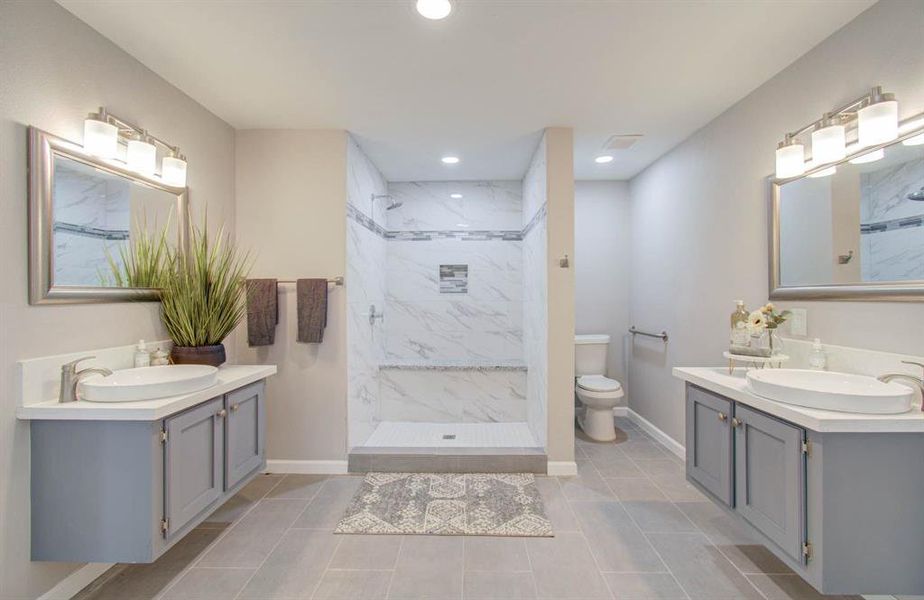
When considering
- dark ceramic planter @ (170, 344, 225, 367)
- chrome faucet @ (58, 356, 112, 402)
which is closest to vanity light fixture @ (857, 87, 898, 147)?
dark ceramic planter @ (170, 344, 225, 367)

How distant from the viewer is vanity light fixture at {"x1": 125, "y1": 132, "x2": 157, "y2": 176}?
75.0 inches

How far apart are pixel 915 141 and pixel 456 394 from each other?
3.13m

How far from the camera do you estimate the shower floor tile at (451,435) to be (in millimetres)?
3104

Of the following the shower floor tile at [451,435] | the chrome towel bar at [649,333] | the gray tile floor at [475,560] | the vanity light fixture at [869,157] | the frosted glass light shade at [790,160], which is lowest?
the gray tile floor at [475,560]

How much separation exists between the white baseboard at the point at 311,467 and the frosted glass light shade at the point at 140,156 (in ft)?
6.59

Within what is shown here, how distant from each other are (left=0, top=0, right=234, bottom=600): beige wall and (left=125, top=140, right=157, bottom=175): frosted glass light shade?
185 millimetres

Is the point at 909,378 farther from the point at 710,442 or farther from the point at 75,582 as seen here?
the point at 75,582

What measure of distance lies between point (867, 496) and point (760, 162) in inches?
68.6

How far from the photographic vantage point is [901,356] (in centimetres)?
153

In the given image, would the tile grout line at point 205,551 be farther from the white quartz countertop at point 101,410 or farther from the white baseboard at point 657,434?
the white baseboard at point 657,434

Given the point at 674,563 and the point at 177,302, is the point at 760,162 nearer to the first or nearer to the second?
the point at 674,563

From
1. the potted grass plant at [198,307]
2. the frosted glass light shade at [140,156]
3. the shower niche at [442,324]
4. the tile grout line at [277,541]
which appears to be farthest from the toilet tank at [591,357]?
the frosted glass light shade at [140,156]

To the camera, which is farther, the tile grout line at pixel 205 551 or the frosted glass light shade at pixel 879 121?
the tile grout line at pixel 205 551

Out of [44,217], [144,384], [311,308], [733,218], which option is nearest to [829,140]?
[733,218]
